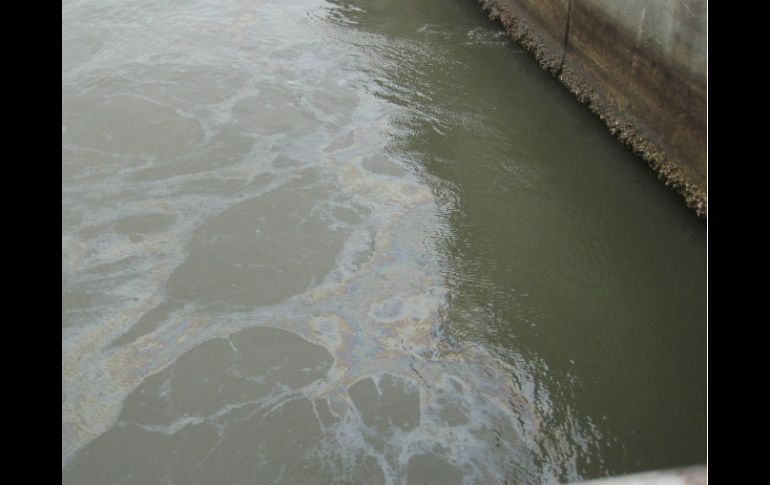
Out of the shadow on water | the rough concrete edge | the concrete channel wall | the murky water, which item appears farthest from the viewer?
the concrete channel wall

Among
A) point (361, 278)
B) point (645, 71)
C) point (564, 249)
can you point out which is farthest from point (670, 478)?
point (645, 71)

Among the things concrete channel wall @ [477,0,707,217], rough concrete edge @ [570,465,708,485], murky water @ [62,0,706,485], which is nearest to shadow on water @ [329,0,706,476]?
murky water @ [62,0,706,485]

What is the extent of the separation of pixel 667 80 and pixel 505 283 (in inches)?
87.2

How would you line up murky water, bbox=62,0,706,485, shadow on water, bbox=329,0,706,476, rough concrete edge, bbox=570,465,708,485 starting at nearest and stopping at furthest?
1. rough concrete edge, bbox=570,465,708,485
2. murky water, bbox=62,0,706,485
3. shadow on water, bbox=329,0,706,476

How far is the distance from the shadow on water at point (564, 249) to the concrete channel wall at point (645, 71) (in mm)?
162

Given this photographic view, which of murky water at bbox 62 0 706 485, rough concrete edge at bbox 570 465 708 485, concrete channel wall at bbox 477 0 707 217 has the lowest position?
murky water at bbox 62 0 706 485

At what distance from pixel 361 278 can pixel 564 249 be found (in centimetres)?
151

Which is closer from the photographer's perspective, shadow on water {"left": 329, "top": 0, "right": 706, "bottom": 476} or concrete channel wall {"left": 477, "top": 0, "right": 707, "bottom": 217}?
→ shadow on water {"left": 329, "top": 0, "right": 706, "bottom": 476}

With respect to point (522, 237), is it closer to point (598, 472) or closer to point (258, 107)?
point (598, 472)

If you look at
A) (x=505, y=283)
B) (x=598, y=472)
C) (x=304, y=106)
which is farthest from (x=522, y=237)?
(x=304, y=106)

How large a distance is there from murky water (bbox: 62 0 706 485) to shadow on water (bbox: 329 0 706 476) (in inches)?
0.7

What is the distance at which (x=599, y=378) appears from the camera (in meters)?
4.46

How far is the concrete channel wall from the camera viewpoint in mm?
5664

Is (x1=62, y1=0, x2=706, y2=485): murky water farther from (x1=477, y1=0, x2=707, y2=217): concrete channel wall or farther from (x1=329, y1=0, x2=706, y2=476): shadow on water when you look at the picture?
(x1=477, y1=0, x2=707, y2=217): concrete channel wall
